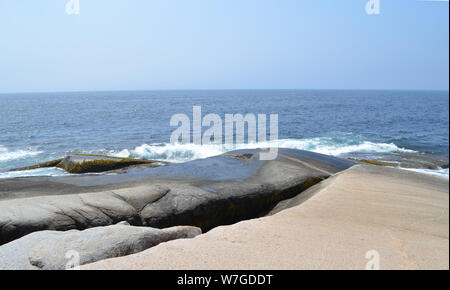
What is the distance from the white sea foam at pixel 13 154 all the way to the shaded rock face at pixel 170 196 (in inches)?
372

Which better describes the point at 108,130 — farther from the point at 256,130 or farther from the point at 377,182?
the point at 377,182

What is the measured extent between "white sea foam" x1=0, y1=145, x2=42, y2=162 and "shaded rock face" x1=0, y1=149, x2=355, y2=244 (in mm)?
9450

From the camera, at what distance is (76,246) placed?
11.4ft

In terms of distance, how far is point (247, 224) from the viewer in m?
4.03

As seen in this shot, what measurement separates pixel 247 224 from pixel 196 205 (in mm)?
2042

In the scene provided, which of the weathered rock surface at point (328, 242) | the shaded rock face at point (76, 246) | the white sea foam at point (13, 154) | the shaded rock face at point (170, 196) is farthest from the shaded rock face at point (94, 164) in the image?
the weathered rock surface at point (328, 242)

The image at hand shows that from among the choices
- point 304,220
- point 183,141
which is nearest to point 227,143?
point 183,141

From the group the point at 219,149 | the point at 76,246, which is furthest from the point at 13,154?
the point at 76,246

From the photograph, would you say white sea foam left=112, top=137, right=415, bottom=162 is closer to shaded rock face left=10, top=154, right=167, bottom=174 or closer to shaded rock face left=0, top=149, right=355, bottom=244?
shaded rock face left=10, top=154, right=167, bottom=174

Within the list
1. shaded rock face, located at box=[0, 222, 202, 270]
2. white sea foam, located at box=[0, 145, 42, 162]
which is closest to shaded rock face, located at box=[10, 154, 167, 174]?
white sea foam, located at box=[0, 145, 42, 162]

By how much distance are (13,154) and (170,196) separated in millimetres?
14269

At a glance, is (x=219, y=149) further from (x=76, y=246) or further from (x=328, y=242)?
(x=328, y=242)

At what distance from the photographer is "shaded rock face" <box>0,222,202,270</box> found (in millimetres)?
3223

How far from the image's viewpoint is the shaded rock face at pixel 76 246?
322cm
